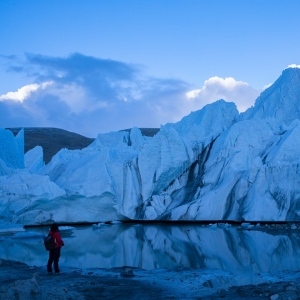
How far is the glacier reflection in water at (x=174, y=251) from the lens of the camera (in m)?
7.02

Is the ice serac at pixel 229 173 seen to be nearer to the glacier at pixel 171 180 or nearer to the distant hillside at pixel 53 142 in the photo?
the glacier at pixel 171 180

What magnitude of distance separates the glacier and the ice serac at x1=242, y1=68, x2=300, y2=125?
580 millimetres

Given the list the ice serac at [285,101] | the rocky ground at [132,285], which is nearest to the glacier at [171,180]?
the ice serac at [285,101]

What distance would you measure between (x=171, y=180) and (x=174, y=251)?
8618 millimetres

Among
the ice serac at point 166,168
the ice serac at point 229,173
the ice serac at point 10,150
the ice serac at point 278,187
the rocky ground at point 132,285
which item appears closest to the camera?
the rocky ground at point 132,285

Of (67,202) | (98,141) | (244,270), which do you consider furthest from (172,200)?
(244,270)

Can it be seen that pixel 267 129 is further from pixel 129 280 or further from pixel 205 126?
pixel 129 280

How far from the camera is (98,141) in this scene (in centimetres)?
2216

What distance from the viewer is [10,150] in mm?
19359

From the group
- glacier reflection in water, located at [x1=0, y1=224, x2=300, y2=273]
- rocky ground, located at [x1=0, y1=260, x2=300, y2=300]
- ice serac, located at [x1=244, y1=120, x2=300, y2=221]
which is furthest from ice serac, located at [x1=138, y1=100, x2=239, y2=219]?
rocky ground, located at [x1=0, y1=260, x2=300, y2=300]

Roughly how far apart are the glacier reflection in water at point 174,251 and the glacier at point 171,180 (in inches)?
136

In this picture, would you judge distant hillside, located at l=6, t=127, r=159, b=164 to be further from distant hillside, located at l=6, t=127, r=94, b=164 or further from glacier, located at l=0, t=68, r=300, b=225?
glacier, located at l=0, t=68, r=300, b=225

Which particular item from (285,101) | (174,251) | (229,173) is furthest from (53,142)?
(174,251)

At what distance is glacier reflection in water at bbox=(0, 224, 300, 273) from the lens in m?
7.02
